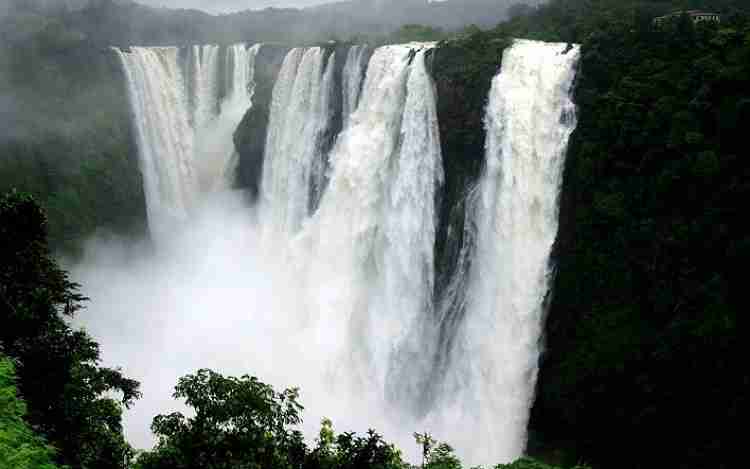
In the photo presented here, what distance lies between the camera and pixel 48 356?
33.2 ft

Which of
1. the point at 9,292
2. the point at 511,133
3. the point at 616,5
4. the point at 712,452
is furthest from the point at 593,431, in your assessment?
the point at 616,5

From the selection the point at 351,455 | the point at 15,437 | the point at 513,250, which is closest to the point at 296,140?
the point at 513,250

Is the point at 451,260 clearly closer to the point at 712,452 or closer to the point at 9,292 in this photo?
the point at 712,452

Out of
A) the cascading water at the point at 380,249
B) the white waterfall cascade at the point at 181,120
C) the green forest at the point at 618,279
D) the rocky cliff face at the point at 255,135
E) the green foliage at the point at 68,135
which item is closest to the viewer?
the green forest at the point at 618,279

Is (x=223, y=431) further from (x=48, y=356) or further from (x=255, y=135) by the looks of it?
(x=255, y=135)

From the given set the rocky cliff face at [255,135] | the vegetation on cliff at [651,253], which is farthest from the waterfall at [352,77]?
the vegetation on cliff at [651,253]

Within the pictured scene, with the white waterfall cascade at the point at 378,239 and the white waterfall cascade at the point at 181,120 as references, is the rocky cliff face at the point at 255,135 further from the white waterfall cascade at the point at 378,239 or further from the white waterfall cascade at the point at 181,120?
the white waterfall cascade at the point at 378,239

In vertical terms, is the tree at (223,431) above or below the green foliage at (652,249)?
below

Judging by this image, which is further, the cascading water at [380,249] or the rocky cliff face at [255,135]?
the rocky cliff face at [255,135]

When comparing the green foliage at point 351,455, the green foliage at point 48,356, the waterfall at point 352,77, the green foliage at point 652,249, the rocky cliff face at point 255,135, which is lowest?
the green foliage at point 351,455

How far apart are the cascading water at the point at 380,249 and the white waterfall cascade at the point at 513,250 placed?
5cm

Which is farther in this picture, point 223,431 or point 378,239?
point 378,239

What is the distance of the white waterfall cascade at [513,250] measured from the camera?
1844 centimetres

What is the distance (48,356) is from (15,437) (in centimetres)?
185
